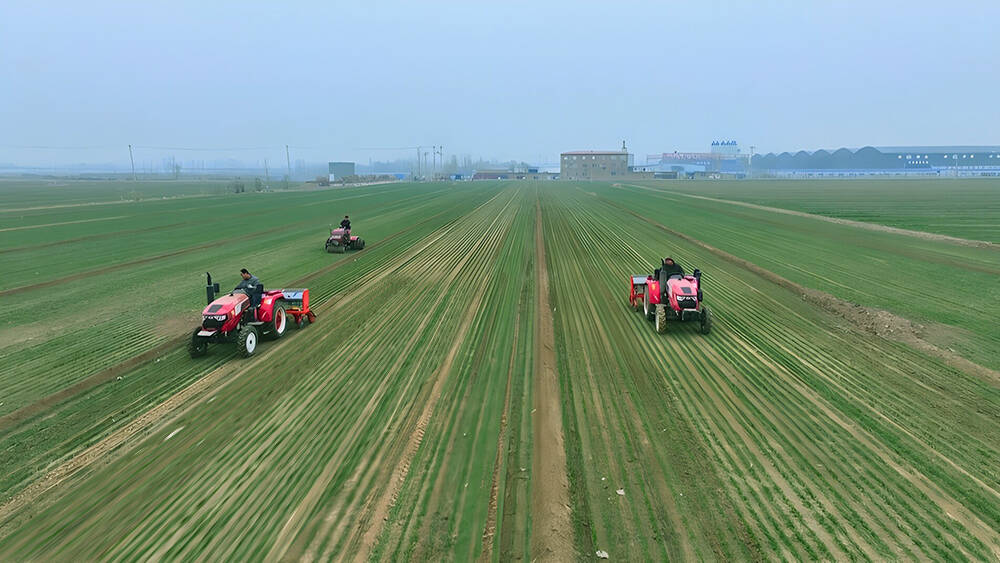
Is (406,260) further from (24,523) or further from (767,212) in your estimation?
(767,212)

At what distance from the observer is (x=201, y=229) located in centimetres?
3475

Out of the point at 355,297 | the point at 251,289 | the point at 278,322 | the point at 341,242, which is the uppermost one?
the point at 251,289

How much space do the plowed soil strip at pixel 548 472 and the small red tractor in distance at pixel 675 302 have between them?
10.1ft

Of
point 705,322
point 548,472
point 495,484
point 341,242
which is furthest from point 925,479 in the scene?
point 341,242

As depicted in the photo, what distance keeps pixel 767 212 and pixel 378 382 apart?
4342 cm

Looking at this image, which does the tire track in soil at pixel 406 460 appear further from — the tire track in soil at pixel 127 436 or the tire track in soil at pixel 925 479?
the tire track in soil at pixel 925 479

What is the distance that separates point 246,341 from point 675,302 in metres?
9.87

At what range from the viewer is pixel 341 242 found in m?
24.6

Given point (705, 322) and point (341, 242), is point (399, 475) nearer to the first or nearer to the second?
point (705, 322)

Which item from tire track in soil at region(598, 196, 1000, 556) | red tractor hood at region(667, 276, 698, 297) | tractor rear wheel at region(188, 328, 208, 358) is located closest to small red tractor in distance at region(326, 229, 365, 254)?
tractor rear wheel at region(188, 328, 208, 358)

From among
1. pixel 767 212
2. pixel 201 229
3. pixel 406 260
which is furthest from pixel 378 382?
pixel 767 212

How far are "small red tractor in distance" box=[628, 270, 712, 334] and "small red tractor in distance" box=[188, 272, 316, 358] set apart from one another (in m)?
8.99

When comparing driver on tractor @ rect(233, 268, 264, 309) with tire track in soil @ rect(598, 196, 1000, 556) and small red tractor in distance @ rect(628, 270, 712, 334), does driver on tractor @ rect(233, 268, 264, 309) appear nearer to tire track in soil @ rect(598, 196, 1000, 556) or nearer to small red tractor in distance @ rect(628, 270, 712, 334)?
small red tractor in distance @ rect(628, 270, 712, 334)

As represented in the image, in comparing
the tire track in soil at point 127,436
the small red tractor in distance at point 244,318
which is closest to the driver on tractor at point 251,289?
the small red tractor in distance at point 244,318
